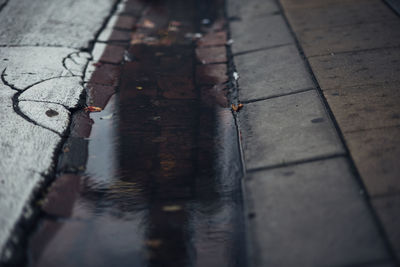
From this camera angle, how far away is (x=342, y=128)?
2.13m

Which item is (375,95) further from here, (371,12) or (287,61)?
(371,12)

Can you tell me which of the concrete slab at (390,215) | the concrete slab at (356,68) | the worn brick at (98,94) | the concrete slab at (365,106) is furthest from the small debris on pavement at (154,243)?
the concrete slab at (356,68)

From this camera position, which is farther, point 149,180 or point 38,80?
point 38,80

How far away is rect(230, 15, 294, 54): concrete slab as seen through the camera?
3328 millimetres

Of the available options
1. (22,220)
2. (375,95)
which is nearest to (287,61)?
(375,95)

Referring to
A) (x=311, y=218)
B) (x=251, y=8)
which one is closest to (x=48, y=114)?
(x=311, y=218)

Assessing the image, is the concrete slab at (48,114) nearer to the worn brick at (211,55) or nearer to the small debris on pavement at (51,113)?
the small debris on pavement at (51,113)

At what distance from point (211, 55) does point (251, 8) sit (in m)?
1.05

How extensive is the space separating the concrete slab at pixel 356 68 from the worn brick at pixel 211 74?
0.62 m

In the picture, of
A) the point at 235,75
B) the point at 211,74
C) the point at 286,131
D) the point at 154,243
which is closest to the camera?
the point at 154,243

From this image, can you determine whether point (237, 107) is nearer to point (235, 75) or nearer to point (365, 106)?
point (235, 75)

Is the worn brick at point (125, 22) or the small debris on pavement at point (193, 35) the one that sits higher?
the worn brick at point (125, 22)

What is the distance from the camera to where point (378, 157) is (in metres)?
1.87

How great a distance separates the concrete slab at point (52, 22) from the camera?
334 centimetres
